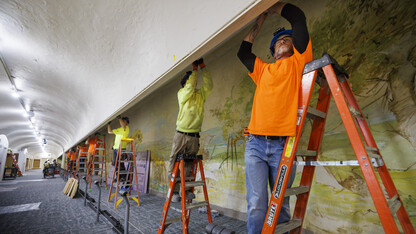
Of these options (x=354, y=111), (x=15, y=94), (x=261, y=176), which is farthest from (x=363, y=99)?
(x=15, y=94)

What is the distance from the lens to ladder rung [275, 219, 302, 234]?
1.17m

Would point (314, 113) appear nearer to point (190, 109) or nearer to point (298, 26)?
point (298, 26)

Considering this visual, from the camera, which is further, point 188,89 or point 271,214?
point 188,89

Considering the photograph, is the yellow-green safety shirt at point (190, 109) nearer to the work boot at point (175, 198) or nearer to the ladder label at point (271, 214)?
the work boot at point (175, 198)

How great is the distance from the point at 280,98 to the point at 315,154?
0.49 meters

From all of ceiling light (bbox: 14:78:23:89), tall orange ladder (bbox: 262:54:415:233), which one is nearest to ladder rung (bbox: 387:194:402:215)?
tall orange ladder (bbox: 262:54:415:233)

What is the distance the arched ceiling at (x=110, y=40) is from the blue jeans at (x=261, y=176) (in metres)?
0.88

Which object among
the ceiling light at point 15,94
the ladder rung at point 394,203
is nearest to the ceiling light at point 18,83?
the ceiling light at point 15,94

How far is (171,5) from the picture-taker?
5.72 ft

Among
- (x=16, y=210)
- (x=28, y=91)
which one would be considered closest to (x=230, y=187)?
(x=16, y=210)

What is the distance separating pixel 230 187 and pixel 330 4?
298 centimetres

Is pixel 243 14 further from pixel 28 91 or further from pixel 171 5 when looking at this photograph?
pixel 28 91

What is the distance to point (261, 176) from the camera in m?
1.37

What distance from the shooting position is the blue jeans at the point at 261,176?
1.32 m
